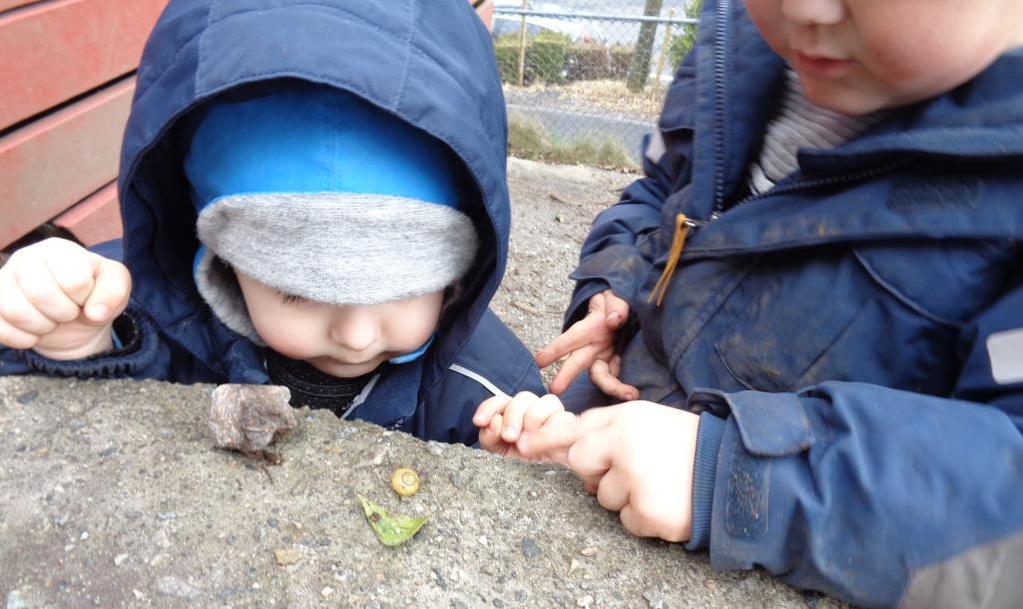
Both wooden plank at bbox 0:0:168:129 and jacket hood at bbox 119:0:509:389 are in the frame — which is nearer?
jacket hood at bbox 119:0:509:389

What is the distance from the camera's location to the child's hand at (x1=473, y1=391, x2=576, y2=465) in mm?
1081

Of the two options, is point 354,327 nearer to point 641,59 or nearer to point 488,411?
point 488,411

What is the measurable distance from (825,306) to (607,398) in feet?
1.99

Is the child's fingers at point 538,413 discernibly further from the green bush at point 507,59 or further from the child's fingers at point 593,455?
the green bush at point 507,59

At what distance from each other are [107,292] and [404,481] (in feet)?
2.02

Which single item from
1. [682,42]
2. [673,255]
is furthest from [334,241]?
[682,42]

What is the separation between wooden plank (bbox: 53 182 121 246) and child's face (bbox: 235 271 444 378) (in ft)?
5.01

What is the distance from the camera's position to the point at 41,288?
116 centimetres

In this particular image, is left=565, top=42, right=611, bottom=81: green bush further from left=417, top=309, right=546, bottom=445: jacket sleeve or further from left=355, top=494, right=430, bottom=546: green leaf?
left=355, top=494, right=430, bottom=546: green leaf

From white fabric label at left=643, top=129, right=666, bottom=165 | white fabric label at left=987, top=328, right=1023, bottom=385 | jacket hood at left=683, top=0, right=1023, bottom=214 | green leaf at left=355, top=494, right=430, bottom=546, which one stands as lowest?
green leaf at left=355, top=494, right=430, bottom=546

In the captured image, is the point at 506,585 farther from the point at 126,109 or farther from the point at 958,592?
the point at 126,109

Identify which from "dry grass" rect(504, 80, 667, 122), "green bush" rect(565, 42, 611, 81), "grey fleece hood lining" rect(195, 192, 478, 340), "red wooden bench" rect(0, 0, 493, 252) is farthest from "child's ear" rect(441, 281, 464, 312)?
"green bush" rect(565, 42, 611, 81)

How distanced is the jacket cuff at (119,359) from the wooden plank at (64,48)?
127 centimetres

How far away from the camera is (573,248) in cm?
408
